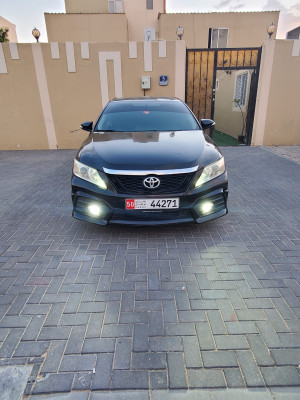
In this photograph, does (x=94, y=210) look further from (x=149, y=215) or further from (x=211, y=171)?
(x=211, y=171)

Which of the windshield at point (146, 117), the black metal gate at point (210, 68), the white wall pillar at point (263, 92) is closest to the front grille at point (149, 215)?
the windshield at point (146, 117)

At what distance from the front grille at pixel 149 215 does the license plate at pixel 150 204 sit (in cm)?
6

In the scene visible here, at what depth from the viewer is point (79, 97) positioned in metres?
7.95

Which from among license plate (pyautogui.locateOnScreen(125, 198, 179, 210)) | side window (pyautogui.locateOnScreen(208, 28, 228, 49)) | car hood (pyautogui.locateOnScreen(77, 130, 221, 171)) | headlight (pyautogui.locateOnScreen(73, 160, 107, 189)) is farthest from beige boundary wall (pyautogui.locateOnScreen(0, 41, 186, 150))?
side window (pyautogui.locateOnScreen(208, 28, 228, 49))

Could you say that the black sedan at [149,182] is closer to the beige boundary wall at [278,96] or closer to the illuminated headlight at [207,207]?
the illuminated headlight at [207,207]

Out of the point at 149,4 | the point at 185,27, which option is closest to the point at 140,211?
the point at 185,27

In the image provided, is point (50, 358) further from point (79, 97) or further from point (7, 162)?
point (79, 97)

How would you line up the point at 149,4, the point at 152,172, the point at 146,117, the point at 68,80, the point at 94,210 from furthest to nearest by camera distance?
the point at 149,4
the point at 68,80
the point at 146,117
the point at 94,210
the point at 152,172

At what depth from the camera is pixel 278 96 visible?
802 centimetres

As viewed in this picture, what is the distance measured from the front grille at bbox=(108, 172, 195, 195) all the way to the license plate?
0.29 feet

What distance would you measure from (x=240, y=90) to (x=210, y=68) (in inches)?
142

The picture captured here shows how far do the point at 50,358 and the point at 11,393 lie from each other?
0.26m

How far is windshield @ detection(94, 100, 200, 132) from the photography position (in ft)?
12.8

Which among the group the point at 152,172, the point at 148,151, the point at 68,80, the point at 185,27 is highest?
the point at 185,27
